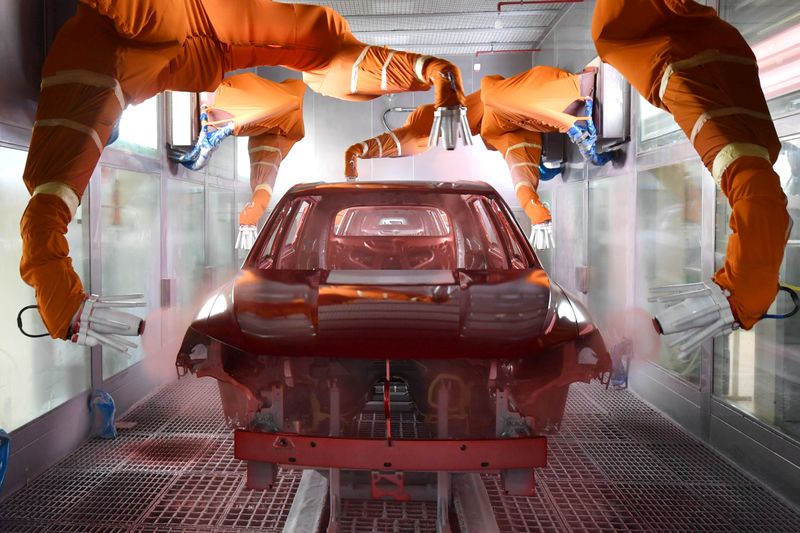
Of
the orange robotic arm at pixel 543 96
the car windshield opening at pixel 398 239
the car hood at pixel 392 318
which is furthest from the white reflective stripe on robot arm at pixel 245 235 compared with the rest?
the car hood at pixel 392 318

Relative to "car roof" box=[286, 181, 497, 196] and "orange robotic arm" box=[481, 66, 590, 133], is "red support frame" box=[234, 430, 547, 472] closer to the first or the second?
"car roof" box=[286, 181, 497, 196]

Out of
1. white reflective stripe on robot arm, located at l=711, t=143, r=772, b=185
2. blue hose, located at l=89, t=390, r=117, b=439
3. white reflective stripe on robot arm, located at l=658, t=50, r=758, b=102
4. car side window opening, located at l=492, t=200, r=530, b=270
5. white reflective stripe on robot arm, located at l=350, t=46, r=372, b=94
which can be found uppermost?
white reflective stripe on robot arm, located at l=350, t=46, r=372, b=94

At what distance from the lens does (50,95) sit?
2.55m

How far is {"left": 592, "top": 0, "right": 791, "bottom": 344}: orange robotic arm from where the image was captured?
2.15 metres

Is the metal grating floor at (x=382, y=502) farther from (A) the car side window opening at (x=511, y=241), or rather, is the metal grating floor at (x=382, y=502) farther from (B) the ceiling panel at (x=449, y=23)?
Result: (B) the ceiling panel at (x=449, y=23)

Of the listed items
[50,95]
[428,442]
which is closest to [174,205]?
[50,95]

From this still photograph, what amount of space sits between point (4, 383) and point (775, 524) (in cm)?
421

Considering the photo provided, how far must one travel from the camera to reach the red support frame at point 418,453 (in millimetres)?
2197

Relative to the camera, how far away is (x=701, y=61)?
2479 millimetres

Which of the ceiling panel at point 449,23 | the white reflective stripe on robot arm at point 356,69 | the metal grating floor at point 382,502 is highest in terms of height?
the ceiling panel at point 449,23

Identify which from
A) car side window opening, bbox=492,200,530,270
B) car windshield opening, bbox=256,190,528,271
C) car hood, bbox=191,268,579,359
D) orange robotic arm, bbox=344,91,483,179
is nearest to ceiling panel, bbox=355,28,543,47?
orange robotic arm, bbox=344,91,483,179

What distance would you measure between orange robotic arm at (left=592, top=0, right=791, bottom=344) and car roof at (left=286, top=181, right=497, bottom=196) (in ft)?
2.96

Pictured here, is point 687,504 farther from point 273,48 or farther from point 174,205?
point 174,205

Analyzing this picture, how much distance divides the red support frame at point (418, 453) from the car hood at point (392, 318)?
0.33m
